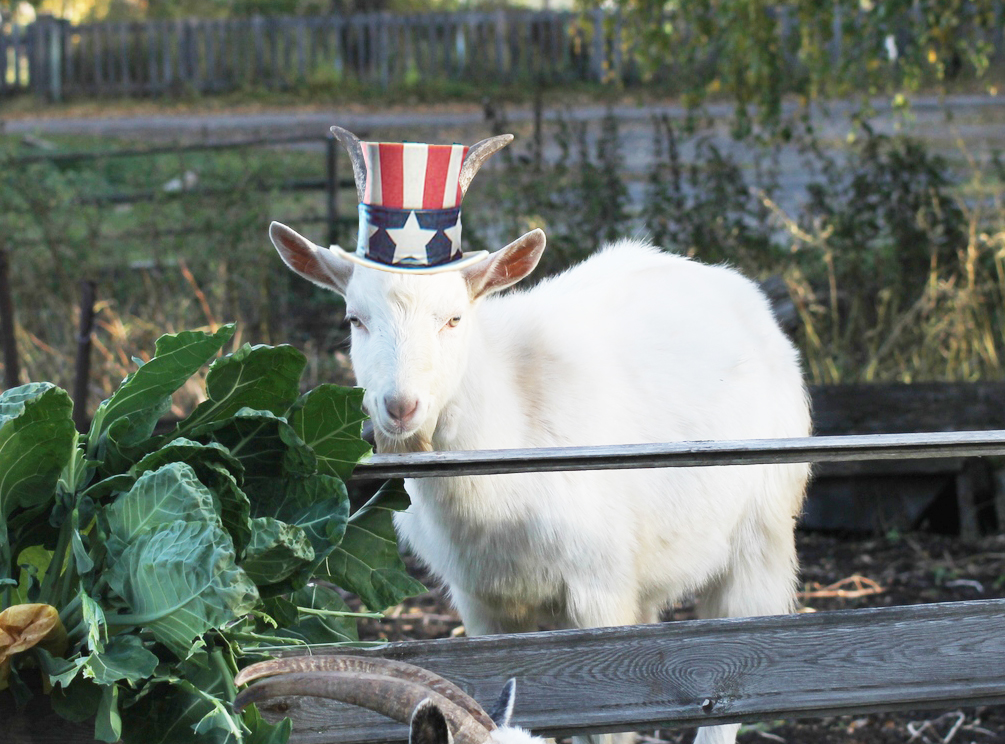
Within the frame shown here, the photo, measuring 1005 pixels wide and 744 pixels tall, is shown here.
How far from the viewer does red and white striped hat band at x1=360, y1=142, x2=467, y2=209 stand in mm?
2545

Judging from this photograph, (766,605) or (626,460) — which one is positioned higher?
(626,460)

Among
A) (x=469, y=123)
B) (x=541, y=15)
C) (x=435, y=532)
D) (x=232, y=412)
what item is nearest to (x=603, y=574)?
(x=435, y=532)

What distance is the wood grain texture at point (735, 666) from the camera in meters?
2.15

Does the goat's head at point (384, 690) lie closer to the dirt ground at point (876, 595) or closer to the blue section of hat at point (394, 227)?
the blue section of hat at point (394, 227)

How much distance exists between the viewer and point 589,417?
10.7ft

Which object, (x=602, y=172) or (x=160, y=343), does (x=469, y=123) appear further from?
(x=160, y=343)

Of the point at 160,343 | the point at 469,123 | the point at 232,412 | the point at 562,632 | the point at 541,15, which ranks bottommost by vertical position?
the point at 562,632

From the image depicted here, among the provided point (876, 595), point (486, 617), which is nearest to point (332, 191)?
point (876, 595)

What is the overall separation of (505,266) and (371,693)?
160 centimetres

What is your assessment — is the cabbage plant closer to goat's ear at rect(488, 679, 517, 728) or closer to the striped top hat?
goat's ear at rect(488, 679, 517, 728)

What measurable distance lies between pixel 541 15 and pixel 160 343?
21.5m

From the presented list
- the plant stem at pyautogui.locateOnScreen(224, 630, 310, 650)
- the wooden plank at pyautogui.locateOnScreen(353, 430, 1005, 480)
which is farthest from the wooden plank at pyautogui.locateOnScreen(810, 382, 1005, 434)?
the plant stem at pyautogui.locateOnScreen(224, 630, 310, 650)

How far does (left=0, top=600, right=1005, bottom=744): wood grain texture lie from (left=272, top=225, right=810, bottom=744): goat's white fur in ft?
2.57

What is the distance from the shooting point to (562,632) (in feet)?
7.14
